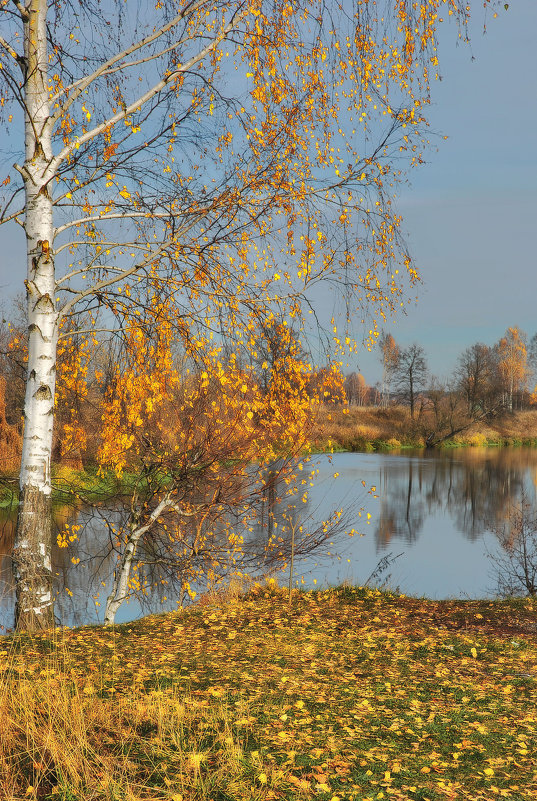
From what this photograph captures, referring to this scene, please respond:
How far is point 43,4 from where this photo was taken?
245 inches

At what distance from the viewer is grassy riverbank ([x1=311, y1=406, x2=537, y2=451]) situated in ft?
135

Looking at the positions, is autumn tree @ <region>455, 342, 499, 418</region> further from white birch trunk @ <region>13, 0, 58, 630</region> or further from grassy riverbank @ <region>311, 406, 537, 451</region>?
white birch trunk @ <region>13, 0, 58, 630</region>

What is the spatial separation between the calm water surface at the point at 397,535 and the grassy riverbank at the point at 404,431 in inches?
Answer: 217

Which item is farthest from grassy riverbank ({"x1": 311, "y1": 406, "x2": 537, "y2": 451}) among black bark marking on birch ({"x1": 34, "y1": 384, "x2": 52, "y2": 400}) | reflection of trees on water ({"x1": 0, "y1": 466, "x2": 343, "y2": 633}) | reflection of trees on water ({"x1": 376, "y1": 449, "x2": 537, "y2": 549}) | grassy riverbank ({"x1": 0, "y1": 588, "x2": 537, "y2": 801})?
black bark marking on birch ({"x1": 34, "y1": 384, "x2": 52, "y2": 400})

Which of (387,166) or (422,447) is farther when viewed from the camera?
(422,447)

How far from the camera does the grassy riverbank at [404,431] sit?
41250 mm

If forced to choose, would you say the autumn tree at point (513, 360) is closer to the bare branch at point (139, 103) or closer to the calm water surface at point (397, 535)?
the calm water surface at point (397, 535)

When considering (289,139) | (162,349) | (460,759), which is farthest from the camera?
Answer: (162,349)

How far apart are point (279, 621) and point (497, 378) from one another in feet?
213

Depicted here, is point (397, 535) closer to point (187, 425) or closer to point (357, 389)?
point (187, 425)

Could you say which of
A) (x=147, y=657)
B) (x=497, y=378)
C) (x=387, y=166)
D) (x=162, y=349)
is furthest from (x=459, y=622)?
(x=497, y=378)

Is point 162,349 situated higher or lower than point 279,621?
higher

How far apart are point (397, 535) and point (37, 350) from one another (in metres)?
14.7

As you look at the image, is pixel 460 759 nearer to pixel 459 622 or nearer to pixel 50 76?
pixel 459 622
